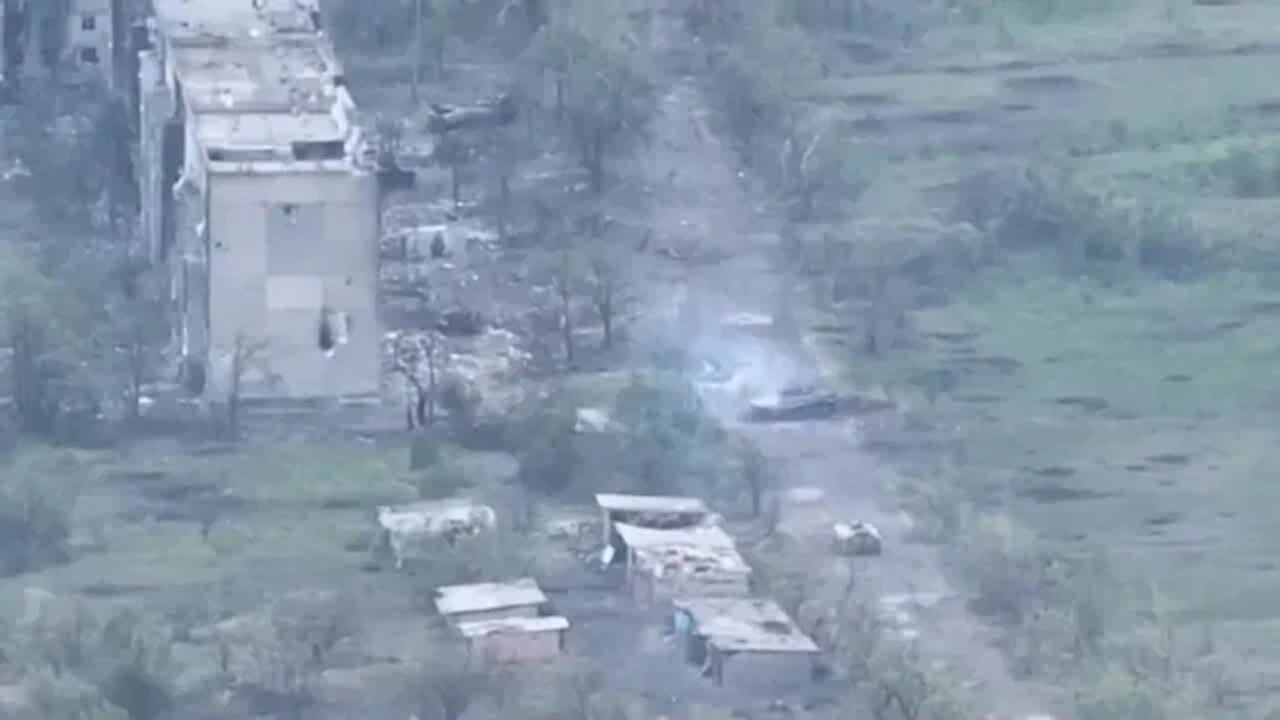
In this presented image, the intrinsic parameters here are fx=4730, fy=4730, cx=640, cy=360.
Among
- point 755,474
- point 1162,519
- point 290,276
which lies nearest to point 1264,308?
point 1162,519

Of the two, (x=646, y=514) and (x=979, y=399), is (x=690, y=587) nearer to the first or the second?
(x=646, y=514)

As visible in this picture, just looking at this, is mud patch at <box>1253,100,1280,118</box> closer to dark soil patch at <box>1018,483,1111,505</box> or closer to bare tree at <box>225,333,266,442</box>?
dark soil patch at <box>1018,483,1111,505</box>

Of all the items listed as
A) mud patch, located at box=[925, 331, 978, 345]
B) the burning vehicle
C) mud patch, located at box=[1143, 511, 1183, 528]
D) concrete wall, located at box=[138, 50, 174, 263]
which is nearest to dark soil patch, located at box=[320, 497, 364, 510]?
the burning vehicle

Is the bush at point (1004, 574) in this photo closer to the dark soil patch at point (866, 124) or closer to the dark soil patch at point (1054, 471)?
the dark soil patch at point (1054, 471)

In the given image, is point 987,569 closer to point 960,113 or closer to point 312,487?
point 312,487

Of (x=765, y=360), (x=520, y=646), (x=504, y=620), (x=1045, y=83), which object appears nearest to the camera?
(x=520, y=646)

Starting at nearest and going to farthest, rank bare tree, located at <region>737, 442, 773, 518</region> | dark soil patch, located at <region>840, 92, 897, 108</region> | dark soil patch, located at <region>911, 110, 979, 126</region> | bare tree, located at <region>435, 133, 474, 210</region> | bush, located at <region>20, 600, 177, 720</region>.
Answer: bush, located at <region>20, 600, 177, 720</region> < bare tree, located at <region>737, 442, 773, 518</region> < bare tree, located at <region>435, 133, 474, 210</region> < dark soil patch, located at <region>911, 110, 979, 126</region> < dark soil patch, located at <region>840, 92, 897, 108</region>
